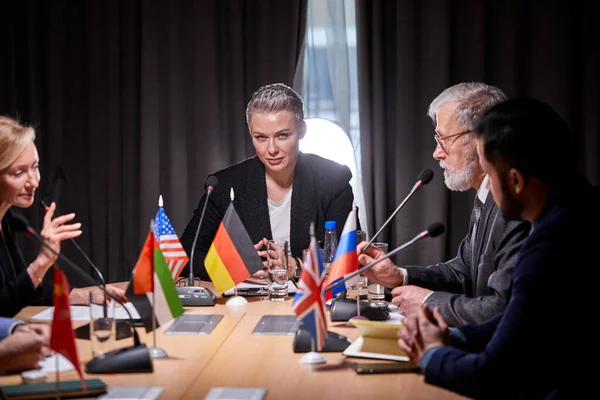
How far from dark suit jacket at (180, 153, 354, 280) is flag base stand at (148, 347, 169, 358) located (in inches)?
56.2

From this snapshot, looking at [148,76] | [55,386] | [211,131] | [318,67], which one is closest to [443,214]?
[318,67]

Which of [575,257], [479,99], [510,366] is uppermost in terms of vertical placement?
[479,99]

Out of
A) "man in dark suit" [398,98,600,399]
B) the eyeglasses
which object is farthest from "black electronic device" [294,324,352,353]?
the eyeglasses

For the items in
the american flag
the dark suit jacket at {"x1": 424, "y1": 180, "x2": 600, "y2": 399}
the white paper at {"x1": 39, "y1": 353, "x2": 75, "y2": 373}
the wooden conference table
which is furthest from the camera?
the american flag

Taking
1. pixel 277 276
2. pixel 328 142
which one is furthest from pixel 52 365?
pixel 328 142

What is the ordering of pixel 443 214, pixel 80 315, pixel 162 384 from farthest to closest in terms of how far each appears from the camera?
pixel 443 214 → pixel 80 315 → pixel 162 384

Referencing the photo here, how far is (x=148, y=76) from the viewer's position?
16.1 feet

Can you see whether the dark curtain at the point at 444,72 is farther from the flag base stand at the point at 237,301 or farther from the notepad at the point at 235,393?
the notepad at the point at 235,393

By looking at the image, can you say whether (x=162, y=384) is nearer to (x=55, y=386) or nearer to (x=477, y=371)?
(x=55, y=386)

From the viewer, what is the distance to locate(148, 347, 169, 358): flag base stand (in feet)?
6.78

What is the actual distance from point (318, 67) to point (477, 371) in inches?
135

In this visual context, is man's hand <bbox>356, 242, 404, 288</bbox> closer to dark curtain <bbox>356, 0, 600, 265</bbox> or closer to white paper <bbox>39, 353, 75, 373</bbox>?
white paper <bbox>39, 353, 75, 373</bbox>

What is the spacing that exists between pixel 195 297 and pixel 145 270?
0.75 meters

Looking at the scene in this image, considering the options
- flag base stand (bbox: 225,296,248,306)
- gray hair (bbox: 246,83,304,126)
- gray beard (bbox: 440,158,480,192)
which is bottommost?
flag base stand (bbox: 225,296,248,306)
